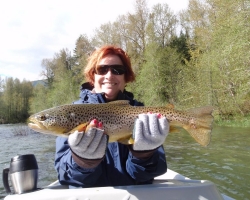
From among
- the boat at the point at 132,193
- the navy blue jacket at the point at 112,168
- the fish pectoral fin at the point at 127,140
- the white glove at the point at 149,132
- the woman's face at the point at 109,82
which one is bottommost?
the boat at the point at 132,193

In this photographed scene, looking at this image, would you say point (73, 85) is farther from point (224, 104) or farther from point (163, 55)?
point (224, 104)

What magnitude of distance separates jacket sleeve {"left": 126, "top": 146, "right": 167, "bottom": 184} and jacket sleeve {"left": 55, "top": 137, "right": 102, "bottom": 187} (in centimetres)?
34

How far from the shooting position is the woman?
8.82ft

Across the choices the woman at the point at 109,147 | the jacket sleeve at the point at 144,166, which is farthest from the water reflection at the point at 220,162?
the woman at the point at 109,147

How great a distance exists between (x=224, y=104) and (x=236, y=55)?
890 cm

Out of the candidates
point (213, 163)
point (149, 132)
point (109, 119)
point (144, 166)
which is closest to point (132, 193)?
point (144, 166)

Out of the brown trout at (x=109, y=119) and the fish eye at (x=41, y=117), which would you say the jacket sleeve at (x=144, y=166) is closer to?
the brown trout at (x=109, y=119)

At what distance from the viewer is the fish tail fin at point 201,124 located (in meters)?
3.25

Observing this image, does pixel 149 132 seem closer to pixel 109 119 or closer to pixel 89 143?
pixel 109 119

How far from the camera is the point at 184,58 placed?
125 ft

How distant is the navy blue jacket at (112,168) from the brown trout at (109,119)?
0.22m

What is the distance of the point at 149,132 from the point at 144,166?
39 cm

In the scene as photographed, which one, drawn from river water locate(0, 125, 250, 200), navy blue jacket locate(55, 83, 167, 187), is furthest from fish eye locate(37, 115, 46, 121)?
river water locate(0, 125, 250, 200)

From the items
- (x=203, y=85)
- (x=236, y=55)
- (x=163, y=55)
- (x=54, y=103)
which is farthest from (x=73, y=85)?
(x=236, y=55)
